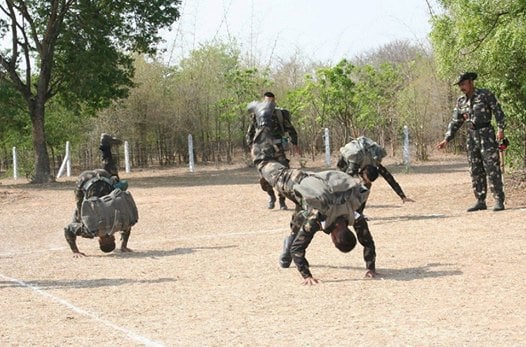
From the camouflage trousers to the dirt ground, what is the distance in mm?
364

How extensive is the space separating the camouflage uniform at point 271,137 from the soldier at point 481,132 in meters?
2.36

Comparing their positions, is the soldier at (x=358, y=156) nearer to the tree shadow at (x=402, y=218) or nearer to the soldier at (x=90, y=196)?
the tree shadow at (x=402, y=218)

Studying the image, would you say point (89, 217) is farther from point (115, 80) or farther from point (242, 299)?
point (115, 80)

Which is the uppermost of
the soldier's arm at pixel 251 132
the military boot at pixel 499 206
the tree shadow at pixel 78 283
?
the soldier's arm at pixel 251 132

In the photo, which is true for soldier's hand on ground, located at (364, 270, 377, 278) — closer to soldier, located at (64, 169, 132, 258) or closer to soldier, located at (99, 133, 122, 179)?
soldier, located at (64, 169, 132, 258)

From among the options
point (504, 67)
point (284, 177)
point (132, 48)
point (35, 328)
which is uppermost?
point (132, 48)

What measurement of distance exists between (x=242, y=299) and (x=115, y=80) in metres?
22.5

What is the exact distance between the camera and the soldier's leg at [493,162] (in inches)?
478

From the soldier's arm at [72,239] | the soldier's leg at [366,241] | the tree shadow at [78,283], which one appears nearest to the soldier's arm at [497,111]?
the soldier's leg at [366,241]

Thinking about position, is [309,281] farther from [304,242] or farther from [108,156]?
[108,156]

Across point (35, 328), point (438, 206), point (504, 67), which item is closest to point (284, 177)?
point (35, 328)

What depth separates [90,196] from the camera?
1038 centimetres

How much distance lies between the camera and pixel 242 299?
7.20 m

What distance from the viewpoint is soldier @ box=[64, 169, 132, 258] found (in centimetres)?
1037
